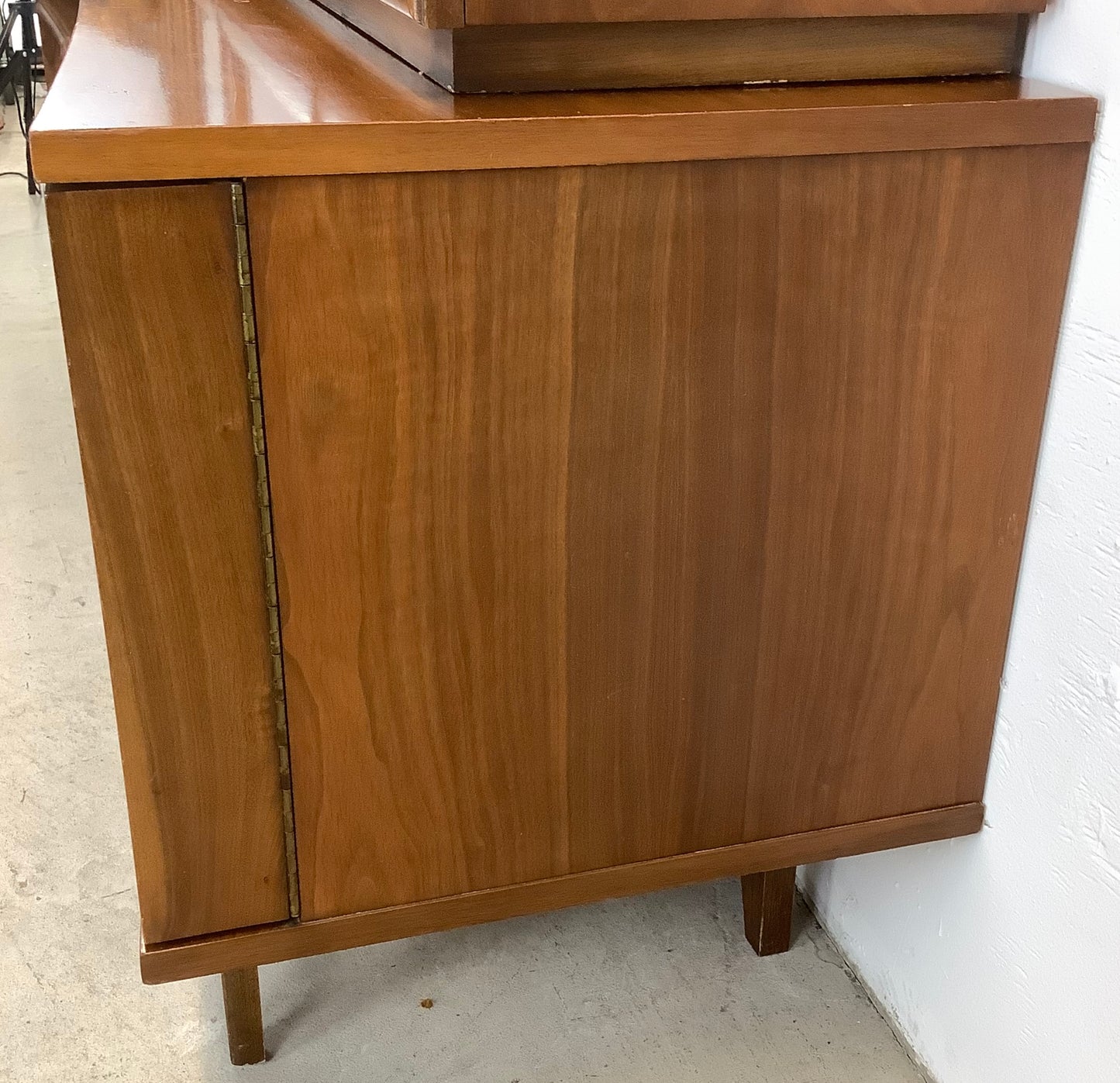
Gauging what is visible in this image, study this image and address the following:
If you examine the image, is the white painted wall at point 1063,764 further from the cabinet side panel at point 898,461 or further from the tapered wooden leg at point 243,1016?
the tapered wooden leg at point 243,1016

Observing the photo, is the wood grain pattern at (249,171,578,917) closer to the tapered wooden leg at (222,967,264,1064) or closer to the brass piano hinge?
the brass piano hinge

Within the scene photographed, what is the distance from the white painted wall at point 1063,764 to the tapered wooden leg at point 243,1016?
1.87 ft

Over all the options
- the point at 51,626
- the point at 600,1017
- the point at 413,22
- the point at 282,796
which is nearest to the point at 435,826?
the point at 282,796

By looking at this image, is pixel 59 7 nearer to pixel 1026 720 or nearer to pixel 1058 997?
pixel 1026 720

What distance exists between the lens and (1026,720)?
34.8 inches

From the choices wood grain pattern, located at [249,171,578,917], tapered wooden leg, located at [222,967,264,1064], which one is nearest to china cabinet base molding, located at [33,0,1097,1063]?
wood grain pattern, located at [249,171,578,917]

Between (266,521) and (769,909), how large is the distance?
69 cm

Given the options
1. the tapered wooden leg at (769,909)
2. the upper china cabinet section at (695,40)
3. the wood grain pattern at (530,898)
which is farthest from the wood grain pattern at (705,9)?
the tapered wooden leg at (769,909)

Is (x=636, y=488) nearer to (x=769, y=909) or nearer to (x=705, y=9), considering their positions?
(x=705, y=9)

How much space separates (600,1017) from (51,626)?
0.96 metres

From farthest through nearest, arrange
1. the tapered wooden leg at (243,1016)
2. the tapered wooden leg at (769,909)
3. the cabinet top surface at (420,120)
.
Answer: the tapered wooden leg at (769,909) → the tapered wooden leg at (243,1016) → the cabinet top surface at (420,120)

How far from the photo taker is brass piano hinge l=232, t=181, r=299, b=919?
2.06 feet

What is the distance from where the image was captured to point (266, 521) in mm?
691

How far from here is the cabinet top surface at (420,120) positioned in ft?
1.96
